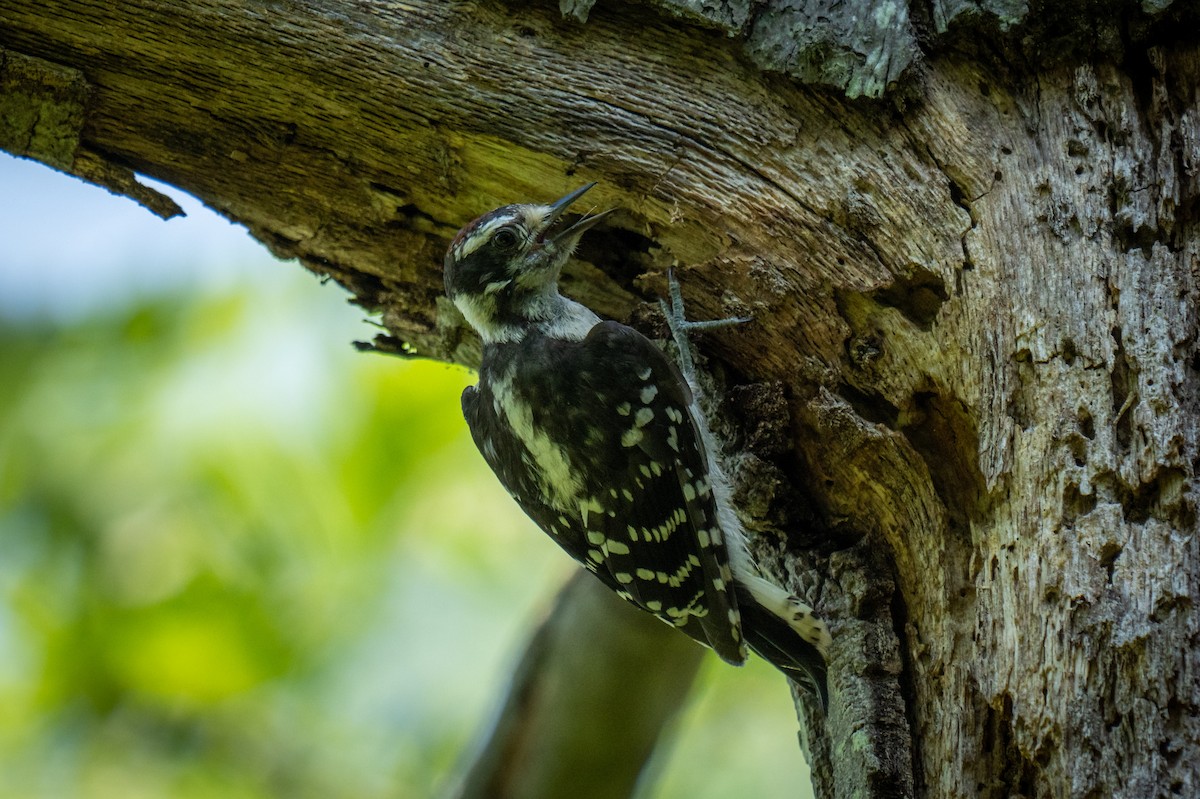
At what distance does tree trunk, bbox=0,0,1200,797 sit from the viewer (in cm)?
239

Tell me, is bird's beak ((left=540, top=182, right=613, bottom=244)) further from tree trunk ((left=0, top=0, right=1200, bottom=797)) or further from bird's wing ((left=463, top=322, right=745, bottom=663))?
bird's wing ((left=463, top=322, right=745, bottom=663))

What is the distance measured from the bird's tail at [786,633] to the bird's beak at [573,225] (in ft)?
3.91

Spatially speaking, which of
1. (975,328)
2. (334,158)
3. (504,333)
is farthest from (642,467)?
(334,158)

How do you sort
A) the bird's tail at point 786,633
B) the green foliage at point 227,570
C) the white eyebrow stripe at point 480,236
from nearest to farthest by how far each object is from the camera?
1. the bird's tail at point 786,633
2. the white eyebrow stripe at point 480,236
3. the green foliage at point 227,570

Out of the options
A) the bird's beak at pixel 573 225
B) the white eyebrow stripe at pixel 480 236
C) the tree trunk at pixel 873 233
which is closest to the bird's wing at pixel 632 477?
the tree trunk at pixel 873 233

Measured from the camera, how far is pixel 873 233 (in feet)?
9.60

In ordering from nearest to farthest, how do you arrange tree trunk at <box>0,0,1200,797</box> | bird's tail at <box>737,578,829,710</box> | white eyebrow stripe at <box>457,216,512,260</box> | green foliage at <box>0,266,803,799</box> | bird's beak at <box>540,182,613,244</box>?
tree trunk at <box>0,0,1200,797</box> < bird's tail at <box>737,578,829,710</box> < bird's beak at <box>540,182,613,244</box> < white eyebrow stripe at <box>457,216,512,260</box> < green foliage at <box>0,266,803,799</box>

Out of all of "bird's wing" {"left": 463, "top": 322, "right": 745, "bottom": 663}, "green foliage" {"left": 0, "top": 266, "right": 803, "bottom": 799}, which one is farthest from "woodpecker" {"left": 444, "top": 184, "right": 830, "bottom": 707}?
"green foliage" {"left": 0, "top": 266, "right": 803, "bottom": 799}

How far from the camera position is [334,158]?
342cm

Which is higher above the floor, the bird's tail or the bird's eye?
the bird's eye

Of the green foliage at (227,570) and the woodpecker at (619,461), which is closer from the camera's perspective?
the woodpecker at (619,461)

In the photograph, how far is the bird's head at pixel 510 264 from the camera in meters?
3.38

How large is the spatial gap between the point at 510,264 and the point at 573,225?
0.31 meters

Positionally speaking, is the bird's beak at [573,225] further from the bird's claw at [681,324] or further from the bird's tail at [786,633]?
the bird's tail at [786,633]
